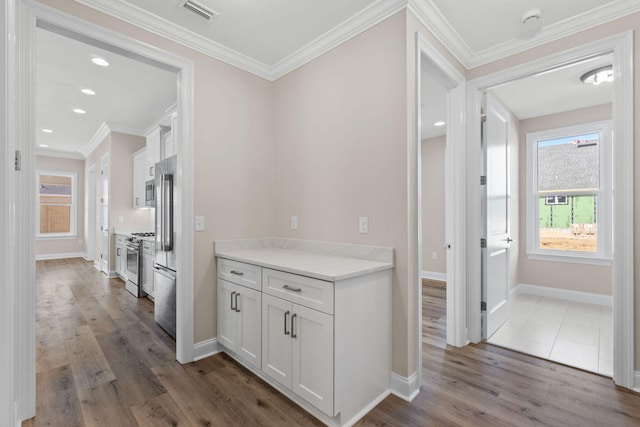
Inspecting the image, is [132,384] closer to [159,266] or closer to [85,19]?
[159,266]

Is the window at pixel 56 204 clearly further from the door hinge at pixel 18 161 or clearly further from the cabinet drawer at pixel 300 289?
the cabinet drawer at pixel 300 289

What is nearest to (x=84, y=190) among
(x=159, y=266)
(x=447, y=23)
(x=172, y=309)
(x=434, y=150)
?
(x=159, y=266)

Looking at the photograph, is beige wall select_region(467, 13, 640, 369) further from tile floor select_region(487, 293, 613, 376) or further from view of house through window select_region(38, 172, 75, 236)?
view of house through window select_region(38, 172, 75, 236)

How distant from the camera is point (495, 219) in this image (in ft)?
9.73

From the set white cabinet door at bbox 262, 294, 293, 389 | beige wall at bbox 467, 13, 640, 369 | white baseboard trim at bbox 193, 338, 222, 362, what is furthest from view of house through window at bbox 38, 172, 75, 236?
beige wall at bbox 467, 13, 640, 369

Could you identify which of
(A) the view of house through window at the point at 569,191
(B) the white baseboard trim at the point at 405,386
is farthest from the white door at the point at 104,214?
(A) the view of house through window at the point at 569,191

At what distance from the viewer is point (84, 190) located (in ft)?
26.5

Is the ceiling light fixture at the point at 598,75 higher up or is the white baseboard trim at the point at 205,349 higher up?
the ceiling light fixture at the point at 598,75

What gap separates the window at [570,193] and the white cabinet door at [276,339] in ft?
14.3

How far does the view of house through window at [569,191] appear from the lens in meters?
4.10

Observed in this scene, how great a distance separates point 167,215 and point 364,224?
1.91m

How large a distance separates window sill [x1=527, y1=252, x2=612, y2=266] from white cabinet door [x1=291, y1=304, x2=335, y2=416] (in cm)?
434

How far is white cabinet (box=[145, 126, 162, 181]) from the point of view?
4671mm

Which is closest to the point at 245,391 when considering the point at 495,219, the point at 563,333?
the point at 495,219
